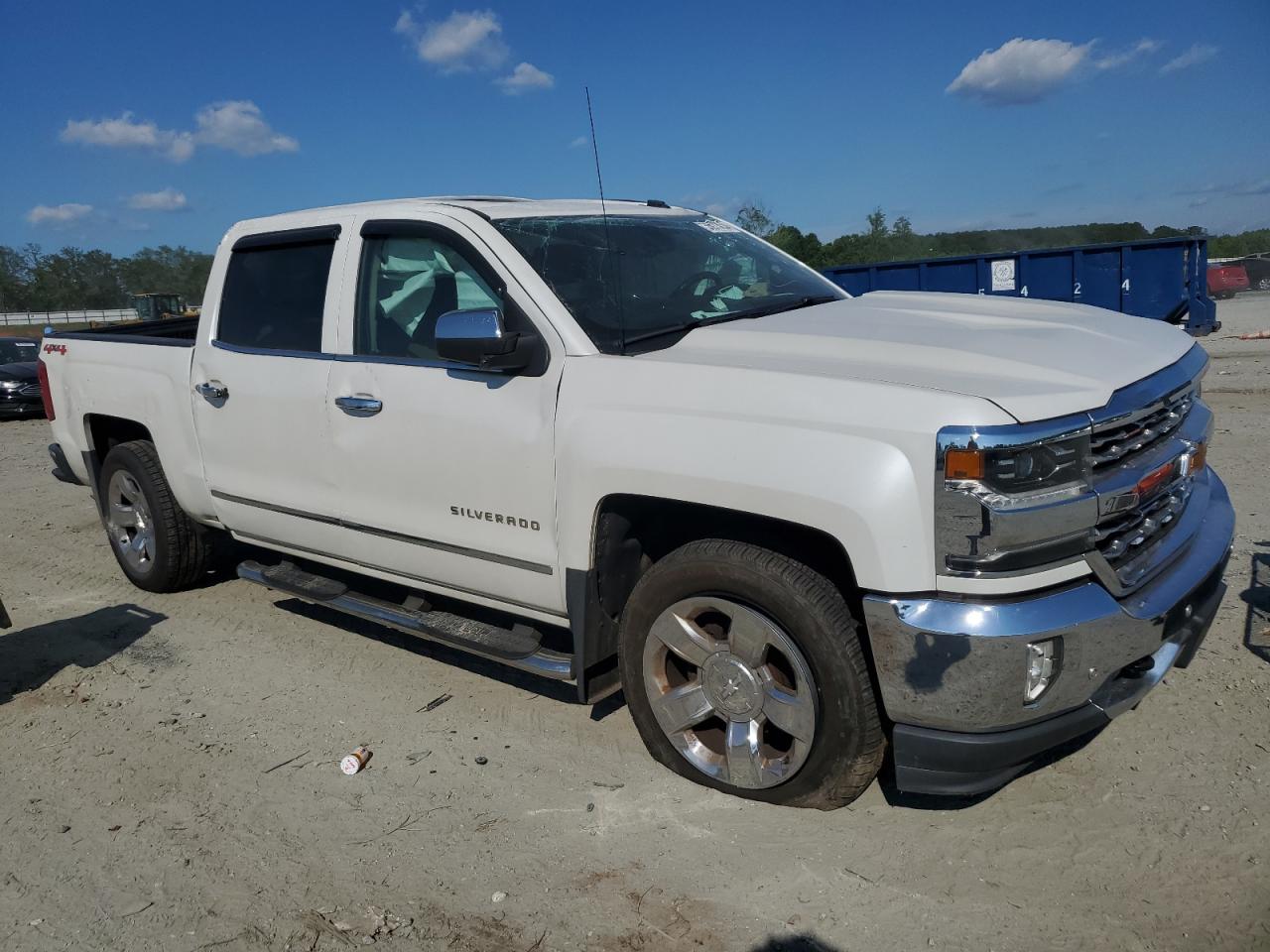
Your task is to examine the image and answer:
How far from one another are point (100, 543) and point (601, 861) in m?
5.62

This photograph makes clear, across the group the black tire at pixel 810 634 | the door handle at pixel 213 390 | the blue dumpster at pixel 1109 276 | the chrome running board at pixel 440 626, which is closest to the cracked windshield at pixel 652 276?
the black tire at pixel 810 634

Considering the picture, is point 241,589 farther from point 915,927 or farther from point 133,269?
point 133,269

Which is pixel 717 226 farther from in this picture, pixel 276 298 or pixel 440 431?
pixel 276 298

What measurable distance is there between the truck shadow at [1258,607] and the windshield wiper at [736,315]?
7.54 ft

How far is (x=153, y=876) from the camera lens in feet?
10.2

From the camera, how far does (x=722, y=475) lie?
2963 mm

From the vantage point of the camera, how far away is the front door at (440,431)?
3516 millimetres

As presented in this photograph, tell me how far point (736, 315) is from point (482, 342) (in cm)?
106

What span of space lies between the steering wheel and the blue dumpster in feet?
42.0

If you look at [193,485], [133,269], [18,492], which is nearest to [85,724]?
[193,485]

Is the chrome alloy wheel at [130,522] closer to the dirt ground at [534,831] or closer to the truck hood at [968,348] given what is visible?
the dirt ground at [534,831]

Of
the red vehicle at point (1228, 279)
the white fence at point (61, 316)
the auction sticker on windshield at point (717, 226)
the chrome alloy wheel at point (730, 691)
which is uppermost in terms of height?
the white fence at point (61, 316)

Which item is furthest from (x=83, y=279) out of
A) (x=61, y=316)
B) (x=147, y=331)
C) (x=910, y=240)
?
(x=147, y=331)

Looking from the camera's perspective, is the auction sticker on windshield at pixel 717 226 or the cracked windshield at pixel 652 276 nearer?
the cracked windshield at pixel 652 276
